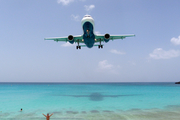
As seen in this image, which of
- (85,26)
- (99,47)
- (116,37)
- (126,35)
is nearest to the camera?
(85,26)

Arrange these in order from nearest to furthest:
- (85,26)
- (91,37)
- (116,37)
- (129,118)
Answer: (129,118) → (85,26) → (91,37) → (116,37)

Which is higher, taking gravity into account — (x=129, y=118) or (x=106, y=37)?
(x=106, y=37)

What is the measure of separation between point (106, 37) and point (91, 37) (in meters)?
3.00

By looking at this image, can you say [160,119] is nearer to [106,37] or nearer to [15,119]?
[106,37]

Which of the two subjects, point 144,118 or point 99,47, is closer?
point 144,118

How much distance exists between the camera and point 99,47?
1326 inches

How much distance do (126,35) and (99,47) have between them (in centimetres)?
767

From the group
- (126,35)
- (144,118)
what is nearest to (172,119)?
(144,118)

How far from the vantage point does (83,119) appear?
21.0 m

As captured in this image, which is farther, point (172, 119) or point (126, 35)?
point (126, 35)

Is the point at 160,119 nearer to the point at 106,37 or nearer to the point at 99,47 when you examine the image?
the point at 106,37

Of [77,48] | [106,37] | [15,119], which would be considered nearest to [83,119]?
[15,119]

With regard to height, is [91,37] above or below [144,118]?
above

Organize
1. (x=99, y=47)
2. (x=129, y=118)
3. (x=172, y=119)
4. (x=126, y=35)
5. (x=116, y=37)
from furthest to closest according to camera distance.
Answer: (x=99, y=47) → (x=116, y=37) → (x=126, y=35) → (x=129, y=118) → (x=172, y=119)
